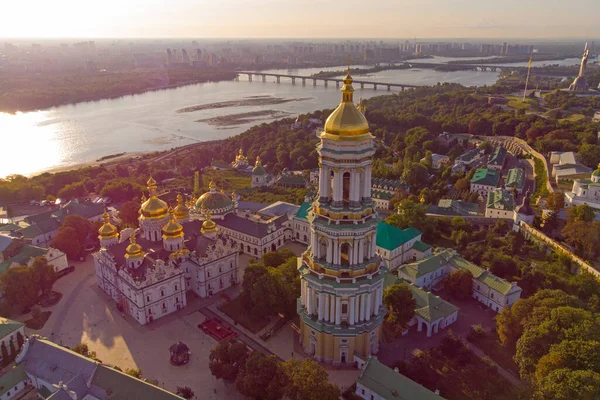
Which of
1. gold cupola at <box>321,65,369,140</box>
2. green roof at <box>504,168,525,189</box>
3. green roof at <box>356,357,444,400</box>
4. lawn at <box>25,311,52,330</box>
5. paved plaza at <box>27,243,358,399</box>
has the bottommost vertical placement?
paved plaza at <box>27,243,358,399</box>

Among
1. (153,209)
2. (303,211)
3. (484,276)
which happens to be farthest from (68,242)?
(484,276)

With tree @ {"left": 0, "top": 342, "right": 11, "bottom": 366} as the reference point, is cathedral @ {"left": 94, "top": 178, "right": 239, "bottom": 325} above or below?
above

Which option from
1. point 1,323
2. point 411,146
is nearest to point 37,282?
point 1,323

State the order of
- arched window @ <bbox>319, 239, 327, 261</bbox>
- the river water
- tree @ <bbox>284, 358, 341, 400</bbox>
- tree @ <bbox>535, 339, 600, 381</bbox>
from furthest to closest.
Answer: the river water < arched window @ <bbox>319, 239, 327, 261</bbox> < tree @ <bbox>535, 339, 600, 381</bbox> < tree @ <bbox>284, 358, 341, 400</bbox>

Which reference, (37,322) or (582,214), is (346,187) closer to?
(37,322)

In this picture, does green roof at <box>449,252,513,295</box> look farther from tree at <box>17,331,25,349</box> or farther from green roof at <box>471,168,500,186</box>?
tree at <box>17,331,25,349</box>

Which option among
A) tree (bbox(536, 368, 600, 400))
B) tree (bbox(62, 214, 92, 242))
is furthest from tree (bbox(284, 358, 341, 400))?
tree (bbox(62, 214, 92, 242))
